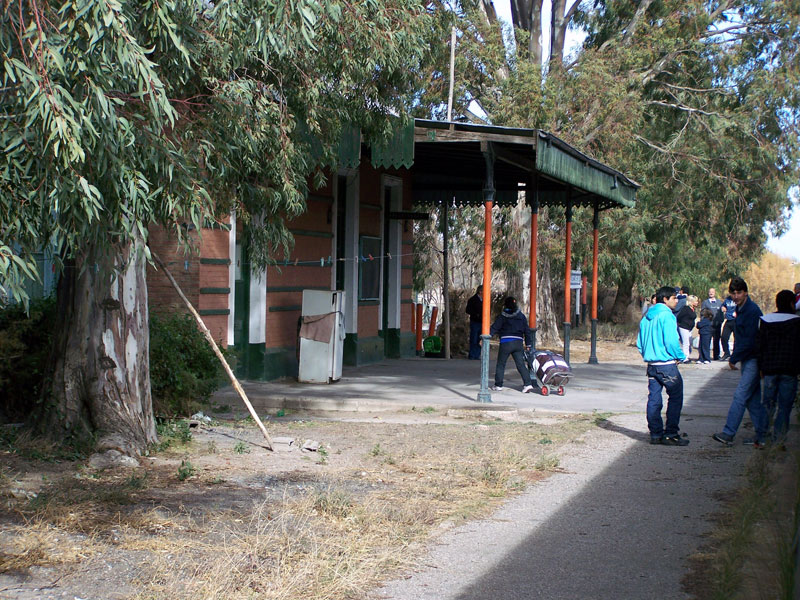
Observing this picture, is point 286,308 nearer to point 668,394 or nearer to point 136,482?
point 668,394

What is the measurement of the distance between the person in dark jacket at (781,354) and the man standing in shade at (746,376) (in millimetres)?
110

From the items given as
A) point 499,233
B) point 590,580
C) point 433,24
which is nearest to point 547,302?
point 499,233

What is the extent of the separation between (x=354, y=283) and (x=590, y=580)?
12.2 m

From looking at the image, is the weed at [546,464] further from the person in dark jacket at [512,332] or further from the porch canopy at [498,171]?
the person in dark jacket at [512,332]

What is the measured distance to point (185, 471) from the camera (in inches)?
318

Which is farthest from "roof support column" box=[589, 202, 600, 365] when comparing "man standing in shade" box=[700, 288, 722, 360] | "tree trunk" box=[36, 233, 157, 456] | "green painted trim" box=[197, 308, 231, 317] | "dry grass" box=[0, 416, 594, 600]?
"tree trunk" box=[36, 233, 157, 456]

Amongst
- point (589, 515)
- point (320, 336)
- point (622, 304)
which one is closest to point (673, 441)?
point (589, 515)

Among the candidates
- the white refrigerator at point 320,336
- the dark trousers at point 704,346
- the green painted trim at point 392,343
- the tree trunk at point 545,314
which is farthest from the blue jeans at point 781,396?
the tree trunk at point 545,314

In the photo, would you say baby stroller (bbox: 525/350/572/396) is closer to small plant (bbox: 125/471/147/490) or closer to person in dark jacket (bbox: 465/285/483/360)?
person in dark jacket (bbox: 465/285/483/360)

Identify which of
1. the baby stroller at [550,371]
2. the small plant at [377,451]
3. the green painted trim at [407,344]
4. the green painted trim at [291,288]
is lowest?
the small plant at [377,451]

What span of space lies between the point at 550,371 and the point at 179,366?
5.95 m

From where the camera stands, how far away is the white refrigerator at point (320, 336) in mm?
14516

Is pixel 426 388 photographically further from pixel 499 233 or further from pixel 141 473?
pixel 499 233

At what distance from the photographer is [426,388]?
14.6 m
